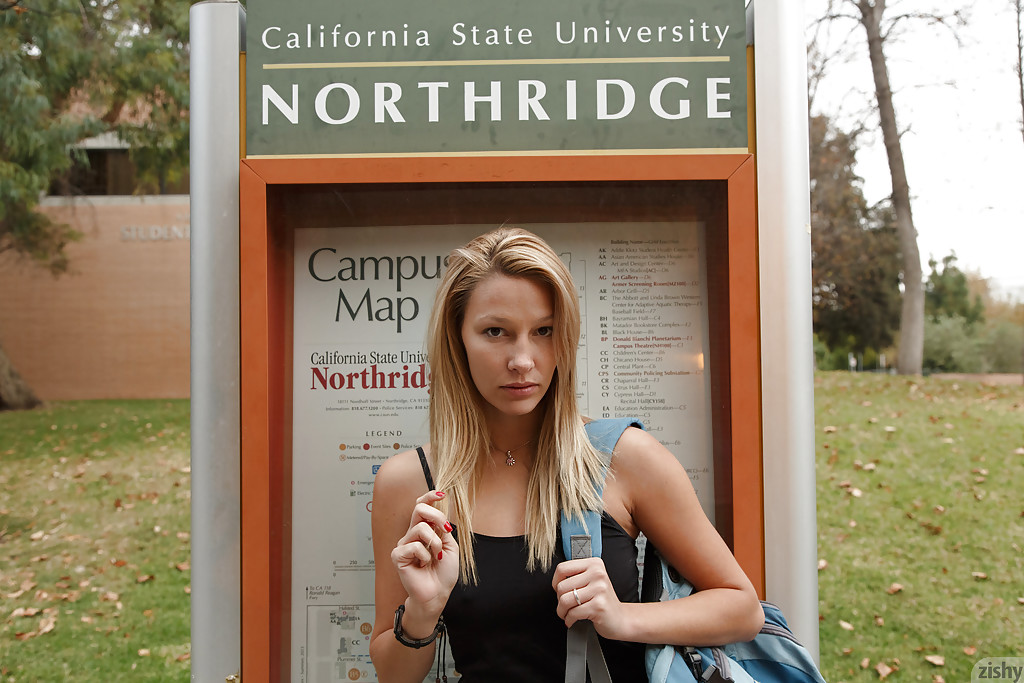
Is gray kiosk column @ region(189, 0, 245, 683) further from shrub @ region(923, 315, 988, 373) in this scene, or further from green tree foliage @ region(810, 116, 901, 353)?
shrub @ region(923, 315, 988, 373)

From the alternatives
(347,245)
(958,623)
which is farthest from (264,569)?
(958,623)

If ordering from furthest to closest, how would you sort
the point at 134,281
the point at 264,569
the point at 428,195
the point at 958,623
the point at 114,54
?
the point at 134,281 < the point at 114,54 < the point at 958,623 < the point at 428,195 < the point at 264,569

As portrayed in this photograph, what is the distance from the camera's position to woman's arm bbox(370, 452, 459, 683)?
1.39 m

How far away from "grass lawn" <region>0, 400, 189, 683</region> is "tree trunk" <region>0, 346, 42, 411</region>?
0.20 meters

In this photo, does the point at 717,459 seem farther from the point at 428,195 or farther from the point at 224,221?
the point at 224,221

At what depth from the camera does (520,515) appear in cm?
159

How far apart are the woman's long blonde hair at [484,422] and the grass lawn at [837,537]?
4.56 metres

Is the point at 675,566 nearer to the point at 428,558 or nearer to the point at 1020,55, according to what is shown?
the point at 428,558

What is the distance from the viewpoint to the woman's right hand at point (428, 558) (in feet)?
4.51

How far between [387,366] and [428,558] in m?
0.79

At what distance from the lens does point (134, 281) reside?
1021 cm

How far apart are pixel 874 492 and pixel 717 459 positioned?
562 centimetres

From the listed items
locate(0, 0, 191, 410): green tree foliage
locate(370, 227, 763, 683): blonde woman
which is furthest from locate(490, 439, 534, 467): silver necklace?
locate(0, 0, 191, 410): green tree foliage

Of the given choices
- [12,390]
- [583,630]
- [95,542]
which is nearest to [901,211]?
[583,630]
